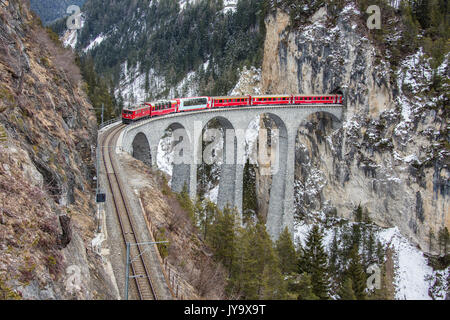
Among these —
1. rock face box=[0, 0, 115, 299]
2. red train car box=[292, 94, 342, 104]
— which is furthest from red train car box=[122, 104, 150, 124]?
red train car box=[292, 94, 342, 104]

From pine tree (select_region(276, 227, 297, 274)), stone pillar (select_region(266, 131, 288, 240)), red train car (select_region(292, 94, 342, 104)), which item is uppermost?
red train car (select_region(292, 94, 342, 104))

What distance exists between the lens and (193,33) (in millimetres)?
125688

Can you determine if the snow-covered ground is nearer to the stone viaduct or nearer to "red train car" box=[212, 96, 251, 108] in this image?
the stone viaduct

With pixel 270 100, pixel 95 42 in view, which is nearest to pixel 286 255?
pixel 270 100

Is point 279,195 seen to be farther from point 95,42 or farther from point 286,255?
point 95,42

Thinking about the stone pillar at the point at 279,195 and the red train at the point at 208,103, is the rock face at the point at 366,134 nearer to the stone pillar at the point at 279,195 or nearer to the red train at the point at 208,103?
the red train at the point at 208,103

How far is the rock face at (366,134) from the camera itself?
45719mm

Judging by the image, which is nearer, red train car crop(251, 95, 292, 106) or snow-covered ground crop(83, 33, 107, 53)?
red train car crop(251, 95, 292, 106)

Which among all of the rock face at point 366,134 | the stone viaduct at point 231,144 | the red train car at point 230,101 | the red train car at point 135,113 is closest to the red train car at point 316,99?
the stone viaduct at point 231,144

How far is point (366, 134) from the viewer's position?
5016 cm

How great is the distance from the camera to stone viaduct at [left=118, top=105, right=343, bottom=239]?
37406mm

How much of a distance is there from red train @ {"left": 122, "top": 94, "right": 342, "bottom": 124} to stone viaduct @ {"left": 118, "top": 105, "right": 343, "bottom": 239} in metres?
0.89

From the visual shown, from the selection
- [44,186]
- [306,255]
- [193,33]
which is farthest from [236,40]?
[44,186]

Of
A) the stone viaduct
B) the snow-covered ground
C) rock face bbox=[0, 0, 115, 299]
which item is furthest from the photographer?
the snow-covered ground
